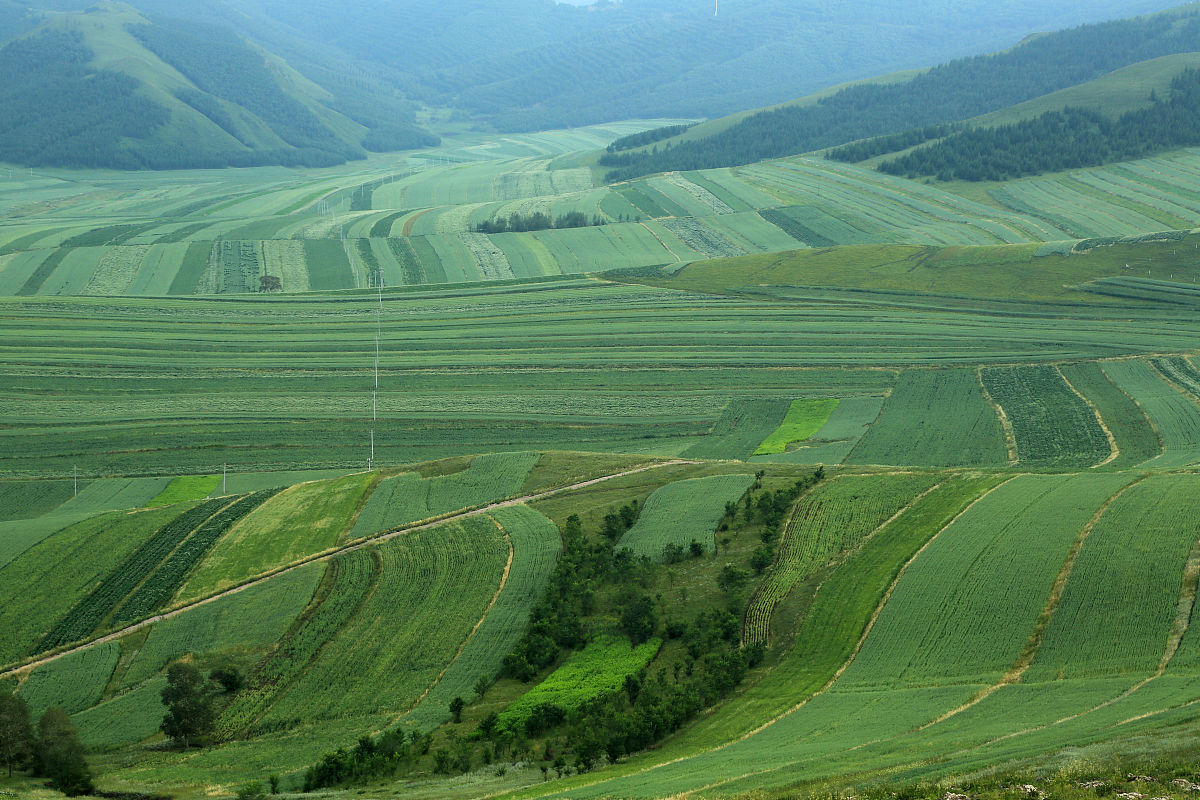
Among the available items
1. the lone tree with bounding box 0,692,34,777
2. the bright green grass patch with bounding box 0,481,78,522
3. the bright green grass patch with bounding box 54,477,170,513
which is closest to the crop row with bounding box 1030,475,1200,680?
the lone tree with bounding box 0,692,34,777

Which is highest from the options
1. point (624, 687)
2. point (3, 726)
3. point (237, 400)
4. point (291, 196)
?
point (291, 196)

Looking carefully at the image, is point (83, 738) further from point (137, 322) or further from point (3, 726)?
point (137, 322)

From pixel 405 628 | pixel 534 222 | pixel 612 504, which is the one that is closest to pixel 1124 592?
pixel 612 504

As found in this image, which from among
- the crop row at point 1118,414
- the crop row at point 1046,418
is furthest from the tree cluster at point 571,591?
the crop row at point 1118,414

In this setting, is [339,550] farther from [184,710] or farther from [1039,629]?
[1039,629]

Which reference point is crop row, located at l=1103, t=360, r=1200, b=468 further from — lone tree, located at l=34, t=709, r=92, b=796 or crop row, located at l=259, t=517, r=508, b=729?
lone tree, located at l=34, t=709, r=92, b=796

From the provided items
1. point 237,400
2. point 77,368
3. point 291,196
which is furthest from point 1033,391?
point 291,196
